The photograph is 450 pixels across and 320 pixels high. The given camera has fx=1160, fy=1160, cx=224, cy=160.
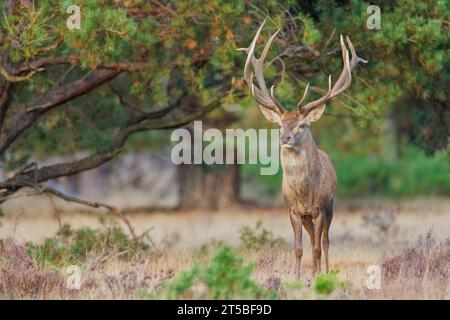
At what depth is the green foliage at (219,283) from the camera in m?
9.31

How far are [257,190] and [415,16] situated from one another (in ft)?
66.9

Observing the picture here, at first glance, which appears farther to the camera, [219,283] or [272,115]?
[272,115]

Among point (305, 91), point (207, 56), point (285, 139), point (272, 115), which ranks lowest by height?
point (285, 139)

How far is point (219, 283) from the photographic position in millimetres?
9391

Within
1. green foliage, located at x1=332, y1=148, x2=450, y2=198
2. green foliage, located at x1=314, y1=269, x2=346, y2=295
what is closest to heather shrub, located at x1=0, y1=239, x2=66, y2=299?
green foliage, located at x1=314, y1=269, x2=346, y2=295

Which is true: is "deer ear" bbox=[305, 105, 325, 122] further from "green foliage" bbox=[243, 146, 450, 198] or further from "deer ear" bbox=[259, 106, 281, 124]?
"green foliage" bbox=[243, 146, 450, 198]

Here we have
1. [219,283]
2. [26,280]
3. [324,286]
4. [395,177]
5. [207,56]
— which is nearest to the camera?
[219,283]

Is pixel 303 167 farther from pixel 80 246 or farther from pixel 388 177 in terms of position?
pixel 388 177

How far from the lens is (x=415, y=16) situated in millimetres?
13102

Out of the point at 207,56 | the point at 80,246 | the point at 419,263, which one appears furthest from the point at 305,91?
the point at 80,246

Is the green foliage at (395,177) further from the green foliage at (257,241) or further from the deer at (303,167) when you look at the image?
the deer at (303,167)

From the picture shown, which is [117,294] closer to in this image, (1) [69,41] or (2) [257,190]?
(1) [69,41]

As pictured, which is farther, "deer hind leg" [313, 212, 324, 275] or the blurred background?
the blurred background

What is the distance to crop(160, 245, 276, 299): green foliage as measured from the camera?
931cm
